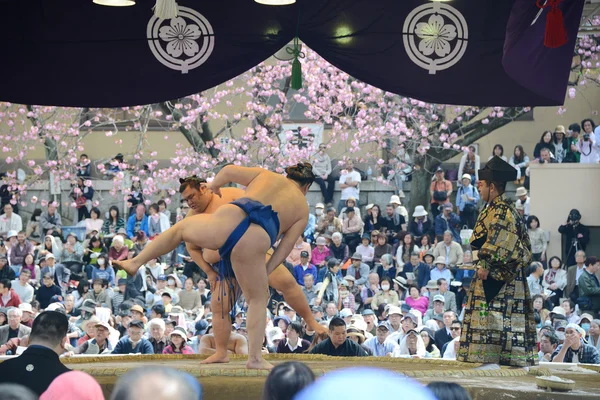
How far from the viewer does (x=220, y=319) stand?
451 cm

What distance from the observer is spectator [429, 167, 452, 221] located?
1127cm

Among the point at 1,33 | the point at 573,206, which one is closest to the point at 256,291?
the point at 1,33

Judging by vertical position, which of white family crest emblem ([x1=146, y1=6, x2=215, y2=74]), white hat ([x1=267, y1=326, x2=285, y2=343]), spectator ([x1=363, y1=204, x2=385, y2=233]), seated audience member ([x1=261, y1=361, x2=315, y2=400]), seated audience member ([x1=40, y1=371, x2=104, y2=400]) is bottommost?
white hat ([x1=267, y1=326, x2=285, y2=343])

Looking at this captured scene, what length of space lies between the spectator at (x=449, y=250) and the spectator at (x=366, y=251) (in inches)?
25.1

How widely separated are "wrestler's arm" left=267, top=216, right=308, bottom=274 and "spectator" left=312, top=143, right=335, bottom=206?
7.81 meters

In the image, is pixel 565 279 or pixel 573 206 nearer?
pixel 565 279

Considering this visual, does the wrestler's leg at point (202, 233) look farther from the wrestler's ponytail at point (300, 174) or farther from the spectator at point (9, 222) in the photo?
the spectator at point (9, 222)

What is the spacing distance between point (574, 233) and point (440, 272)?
1801mm

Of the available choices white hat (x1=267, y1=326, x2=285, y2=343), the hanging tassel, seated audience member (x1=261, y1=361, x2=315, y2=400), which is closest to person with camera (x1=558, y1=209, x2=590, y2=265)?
white hat (x1=267, y1=326, x2=285, y2=343)

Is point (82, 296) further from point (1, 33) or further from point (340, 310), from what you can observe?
point (1, 33)

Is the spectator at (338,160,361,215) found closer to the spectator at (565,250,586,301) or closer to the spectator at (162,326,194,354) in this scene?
the spectator at (565,250,586,301)

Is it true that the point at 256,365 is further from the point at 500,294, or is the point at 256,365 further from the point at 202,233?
Result: the point at 500,294

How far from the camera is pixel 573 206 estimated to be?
35.6 ft

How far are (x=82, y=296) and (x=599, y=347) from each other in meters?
4.41
